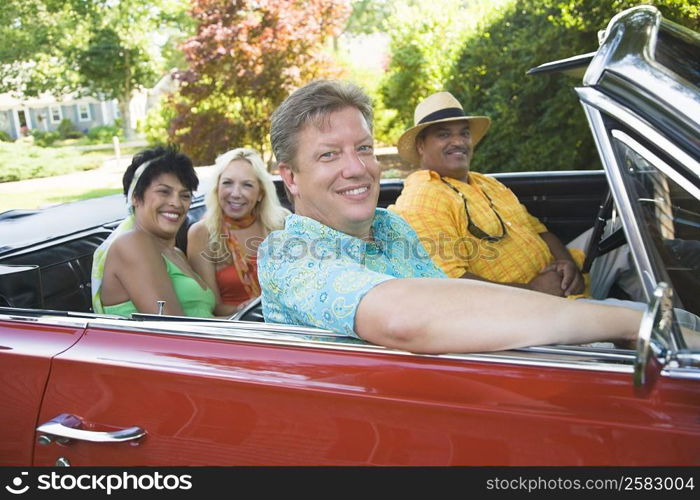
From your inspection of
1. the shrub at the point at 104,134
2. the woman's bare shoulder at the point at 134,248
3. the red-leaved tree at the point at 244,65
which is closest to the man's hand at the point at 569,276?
the woman's bare shoulder at the point at 134,248

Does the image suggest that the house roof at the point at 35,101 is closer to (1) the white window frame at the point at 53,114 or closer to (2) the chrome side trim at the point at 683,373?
(1) the white window frame at the point at 53,114

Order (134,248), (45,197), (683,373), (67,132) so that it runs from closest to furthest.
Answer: (683,373)
(134,248)
(45,197)
(67,132)

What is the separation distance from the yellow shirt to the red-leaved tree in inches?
327

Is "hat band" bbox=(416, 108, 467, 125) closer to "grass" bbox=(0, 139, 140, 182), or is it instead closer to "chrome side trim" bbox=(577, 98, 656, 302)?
"chrome side trim" bbox=(577, 98, 656, 302)

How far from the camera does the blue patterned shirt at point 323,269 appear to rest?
1.53 meters

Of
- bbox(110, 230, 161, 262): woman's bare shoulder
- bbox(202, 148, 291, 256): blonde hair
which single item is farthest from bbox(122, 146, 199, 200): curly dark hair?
bbox(202, 148, 291, 256): blonde hair

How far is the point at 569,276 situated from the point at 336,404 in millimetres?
2002

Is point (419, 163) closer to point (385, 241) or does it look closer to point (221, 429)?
point (385, 241)

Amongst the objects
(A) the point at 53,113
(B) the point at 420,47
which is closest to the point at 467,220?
(B) the point at 420,47

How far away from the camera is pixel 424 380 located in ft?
4.73

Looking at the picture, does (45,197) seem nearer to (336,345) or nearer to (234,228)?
(234,228)

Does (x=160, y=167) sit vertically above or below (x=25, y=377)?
above
